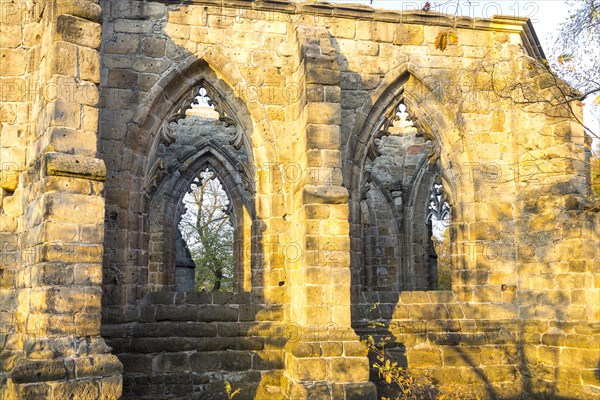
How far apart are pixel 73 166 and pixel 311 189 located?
9.48 feet

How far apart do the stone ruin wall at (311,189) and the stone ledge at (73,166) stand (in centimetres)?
21

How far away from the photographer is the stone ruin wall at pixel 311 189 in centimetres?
720

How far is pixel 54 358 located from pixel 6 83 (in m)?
3.18

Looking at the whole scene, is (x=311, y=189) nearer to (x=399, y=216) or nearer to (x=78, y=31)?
(x=78, y=31)

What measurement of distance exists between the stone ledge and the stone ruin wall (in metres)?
0.21

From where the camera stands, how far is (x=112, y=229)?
820 cm

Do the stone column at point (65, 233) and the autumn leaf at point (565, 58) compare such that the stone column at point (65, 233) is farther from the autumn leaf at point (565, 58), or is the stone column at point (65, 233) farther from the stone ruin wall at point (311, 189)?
the autumn leaf at point (565, 58)

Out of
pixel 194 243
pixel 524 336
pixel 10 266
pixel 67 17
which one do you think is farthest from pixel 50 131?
pixel 194 243

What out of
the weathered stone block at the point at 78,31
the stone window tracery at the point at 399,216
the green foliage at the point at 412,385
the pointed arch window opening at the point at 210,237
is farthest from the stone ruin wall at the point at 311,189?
the pointed arch window opening at the point at 210,237

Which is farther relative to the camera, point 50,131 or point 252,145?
point 252,145

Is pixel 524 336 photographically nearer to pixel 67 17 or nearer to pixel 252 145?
pixel 252 145

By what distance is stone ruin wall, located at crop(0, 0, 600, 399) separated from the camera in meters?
7.20

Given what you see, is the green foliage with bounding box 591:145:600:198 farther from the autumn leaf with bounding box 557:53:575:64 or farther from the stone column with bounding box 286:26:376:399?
the stone column with bounding box 286:26:376:399

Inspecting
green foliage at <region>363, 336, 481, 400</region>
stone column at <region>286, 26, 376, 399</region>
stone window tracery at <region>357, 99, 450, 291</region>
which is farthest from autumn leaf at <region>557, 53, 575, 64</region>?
stone window tracery at <region>357, 99, 450, 291</region>
